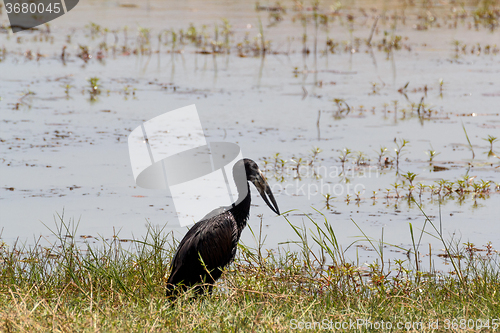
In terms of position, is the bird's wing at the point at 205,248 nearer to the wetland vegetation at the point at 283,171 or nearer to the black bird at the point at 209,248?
the black bird at the point at 209,248

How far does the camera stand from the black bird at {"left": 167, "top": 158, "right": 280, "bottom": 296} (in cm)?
421

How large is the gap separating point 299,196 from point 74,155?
2622mm

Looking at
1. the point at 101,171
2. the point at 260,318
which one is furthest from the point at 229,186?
the point at 260,318

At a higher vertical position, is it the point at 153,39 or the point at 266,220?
the point at 153,39

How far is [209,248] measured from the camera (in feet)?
14.1

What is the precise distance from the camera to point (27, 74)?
11.4 metres

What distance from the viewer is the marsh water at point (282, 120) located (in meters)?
5.88

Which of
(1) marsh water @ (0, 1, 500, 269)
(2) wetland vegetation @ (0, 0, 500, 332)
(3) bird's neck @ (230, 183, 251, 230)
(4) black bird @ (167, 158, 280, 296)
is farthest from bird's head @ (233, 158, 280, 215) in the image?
(1) marsh water @ (0, 1, 500, 269)

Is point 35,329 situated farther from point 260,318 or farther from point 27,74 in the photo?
point 27,74

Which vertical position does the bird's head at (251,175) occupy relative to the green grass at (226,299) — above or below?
above

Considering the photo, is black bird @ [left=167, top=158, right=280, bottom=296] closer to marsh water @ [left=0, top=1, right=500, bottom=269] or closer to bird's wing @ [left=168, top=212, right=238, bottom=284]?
bird's wing @ [left=168, top=212, right=238, bottom=284]

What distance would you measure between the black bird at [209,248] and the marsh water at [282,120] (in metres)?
0.36

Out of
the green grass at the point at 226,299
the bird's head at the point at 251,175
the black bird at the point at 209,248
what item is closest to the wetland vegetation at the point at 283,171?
the green grass at the point at 226,299

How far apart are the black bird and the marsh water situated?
0.36m
